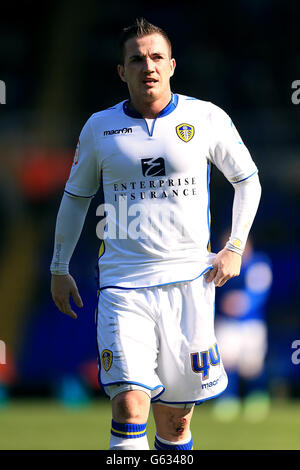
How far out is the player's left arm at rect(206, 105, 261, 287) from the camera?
492 centimetres

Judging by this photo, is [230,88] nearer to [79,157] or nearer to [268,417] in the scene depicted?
[268,417]

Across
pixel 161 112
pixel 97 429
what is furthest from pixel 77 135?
pixel 161 112

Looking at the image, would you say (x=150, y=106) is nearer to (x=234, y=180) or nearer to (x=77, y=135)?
(x=234, y=180)

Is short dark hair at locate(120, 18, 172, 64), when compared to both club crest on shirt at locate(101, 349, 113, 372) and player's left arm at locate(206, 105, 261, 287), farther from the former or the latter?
club crest on shirt at locate(101, 349, 113, 372)

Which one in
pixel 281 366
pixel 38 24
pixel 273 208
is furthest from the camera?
pixel 38 24

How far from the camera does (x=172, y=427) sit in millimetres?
5035

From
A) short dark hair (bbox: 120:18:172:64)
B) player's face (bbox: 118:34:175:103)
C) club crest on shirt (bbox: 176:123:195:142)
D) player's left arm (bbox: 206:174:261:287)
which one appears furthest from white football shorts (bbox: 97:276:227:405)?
short dark hair (bbox: 120:18:172:64)

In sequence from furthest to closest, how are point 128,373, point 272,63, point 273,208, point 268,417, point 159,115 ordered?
point 272,63
point 273,208
point 268,417
point 159,115
point 128,373

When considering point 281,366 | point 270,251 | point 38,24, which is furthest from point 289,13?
point 281,366

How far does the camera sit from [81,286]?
13.9 m

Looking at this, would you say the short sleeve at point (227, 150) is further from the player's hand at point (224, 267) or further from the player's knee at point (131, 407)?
the player's knee at point (131, 407)

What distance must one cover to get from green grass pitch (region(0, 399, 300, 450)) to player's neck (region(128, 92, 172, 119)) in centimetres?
309

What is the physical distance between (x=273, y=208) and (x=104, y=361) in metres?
10.8

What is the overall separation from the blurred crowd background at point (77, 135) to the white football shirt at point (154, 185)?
5842 mm
